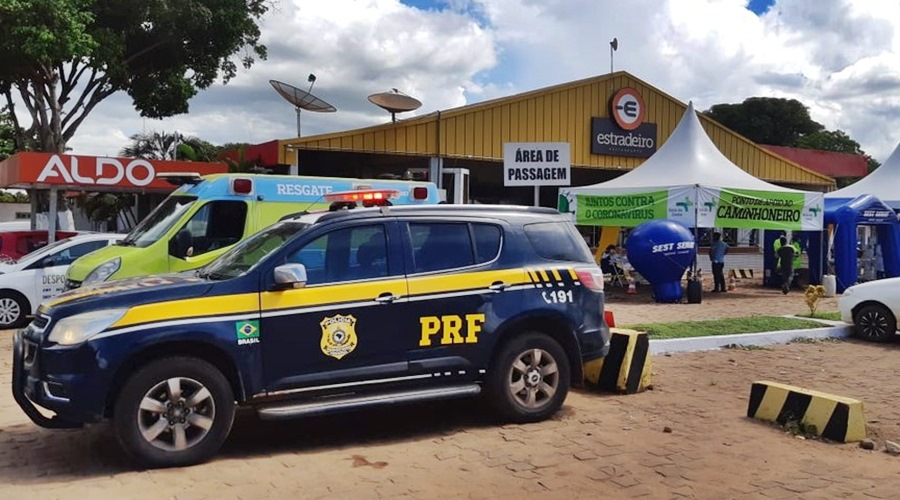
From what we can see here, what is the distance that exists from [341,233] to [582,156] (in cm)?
1951

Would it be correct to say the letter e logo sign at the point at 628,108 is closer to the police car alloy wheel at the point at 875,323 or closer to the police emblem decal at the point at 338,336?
the police car alloy wheel at the point at 875,323

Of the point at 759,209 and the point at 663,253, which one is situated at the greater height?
the point at 759,209

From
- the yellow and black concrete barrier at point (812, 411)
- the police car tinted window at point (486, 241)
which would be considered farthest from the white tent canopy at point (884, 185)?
the police car tinted window at point (486, 241)

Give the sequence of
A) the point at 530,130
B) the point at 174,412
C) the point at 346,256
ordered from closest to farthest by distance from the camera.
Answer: the point at 174,412 < the point at 346,256 < the point at 530,130

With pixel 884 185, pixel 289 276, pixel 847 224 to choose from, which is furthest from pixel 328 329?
pixel 884 185

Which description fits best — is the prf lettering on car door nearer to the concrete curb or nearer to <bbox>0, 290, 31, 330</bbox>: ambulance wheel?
the concrete curb

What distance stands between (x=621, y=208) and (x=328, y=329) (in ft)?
45.5

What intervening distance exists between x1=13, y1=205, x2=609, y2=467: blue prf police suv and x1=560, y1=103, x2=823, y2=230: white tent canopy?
11.2 m

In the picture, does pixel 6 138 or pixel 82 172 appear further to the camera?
pixel 6 138

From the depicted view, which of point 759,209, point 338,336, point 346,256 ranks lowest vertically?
point 338,336

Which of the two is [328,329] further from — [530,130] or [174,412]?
[530,130]

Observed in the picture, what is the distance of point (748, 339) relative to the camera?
448 inches

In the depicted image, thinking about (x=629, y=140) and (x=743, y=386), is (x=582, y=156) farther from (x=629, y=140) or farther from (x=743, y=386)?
(x=743, y=386)

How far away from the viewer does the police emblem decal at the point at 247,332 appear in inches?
217
